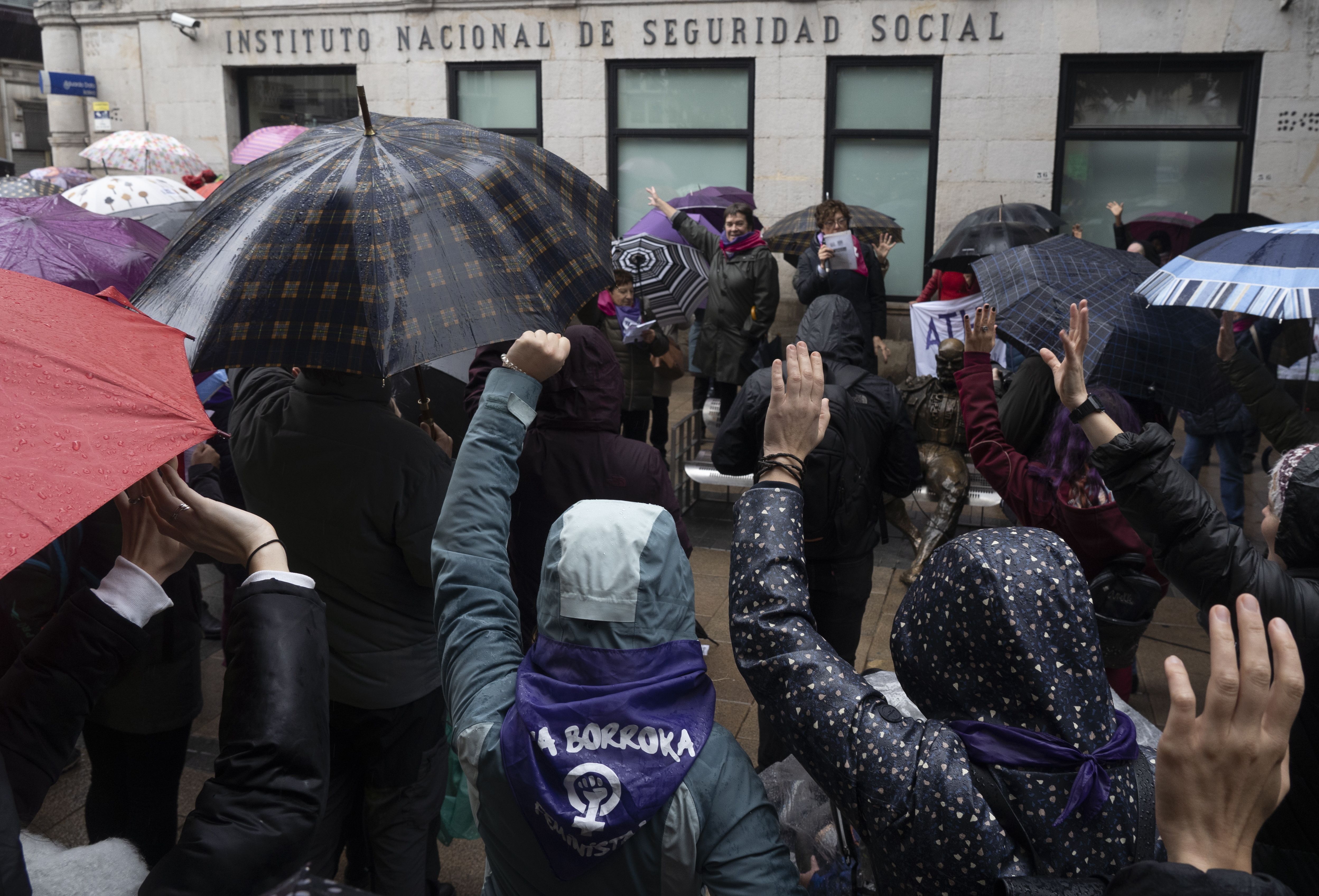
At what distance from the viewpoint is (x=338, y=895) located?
117cm

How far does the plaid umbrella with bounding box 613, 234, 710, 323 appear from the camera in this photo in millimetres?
8039

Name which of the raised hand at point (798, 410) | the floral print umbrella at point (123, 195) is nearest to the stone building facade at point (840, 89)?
the floral print umbrella at point (123, 195)

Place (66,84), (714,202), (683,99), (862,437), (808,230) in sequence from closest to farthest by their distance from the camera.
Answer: (862,437) → (808,230) → (714,202) → (683,99) → (66,84)

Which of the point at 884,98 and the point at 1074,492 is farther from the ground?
the point at 884,98

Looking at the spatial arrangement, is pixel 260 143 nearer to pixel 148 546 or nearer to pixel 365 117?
pixel 365 117

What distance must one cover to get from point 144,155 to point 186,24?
13.9 ft

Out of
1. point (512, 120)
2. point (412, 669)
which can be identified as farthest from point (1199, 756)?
point (512, 120)

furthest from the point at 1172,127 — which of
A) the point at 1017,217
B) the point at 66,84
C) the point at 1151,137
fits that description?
the point at 66,84

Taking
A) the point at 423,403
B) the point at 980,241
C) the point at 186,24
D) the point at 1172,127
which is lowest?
the point at 423,403

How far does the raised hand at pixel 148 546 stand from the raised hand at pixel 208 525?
1cm

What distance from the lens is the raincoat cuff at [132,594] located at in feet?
6.39

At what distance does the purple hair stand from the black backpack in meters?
0.66

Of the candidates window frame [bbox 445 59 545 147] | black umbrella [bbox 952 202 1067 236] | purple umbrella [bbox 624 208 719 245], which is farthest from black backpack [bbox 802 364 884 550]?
window frame [bbox 445 59 545 147]

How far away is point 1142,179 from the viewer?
11.8m
